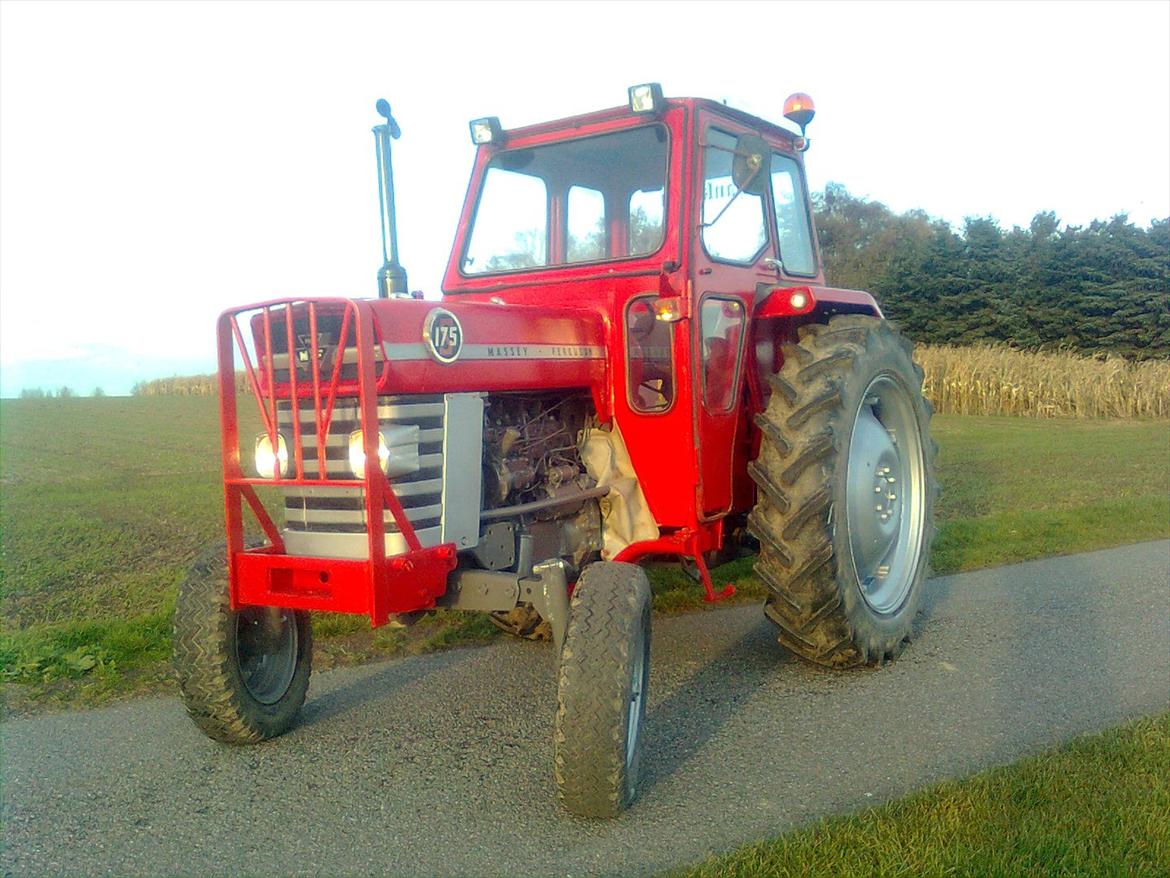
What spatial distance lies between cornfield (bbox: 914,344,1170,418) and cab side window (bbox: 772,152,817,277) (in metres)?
17.3

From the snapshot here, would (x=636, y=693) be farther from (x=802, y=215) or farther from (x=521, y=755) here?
(x=802, y=215)

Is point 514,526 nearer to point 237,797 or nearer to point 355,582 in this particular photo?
point 355,582

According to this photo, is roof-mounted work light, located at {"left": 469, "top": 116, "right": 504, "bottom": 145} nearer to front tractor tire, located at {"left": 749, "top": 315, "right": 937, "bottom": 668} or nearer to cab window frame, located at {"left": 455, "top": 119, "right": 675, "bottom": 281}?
Answer: cab window frame, located at {"left": 455, "top": 119, "right": 675, "bottom": 281}

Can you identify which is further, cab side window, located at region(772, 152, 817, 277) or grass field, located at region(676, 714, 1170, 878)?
cab side window, located at region(772, 152, 817, 277)

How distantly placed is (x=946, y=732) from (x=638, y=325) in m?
2.15

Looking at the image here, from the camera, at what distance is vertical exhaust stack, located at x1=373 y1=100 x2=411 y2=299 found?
13.2 feet

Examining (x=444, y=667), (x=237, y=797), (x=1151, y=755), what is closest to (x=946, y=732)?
(x=1151, y=755)

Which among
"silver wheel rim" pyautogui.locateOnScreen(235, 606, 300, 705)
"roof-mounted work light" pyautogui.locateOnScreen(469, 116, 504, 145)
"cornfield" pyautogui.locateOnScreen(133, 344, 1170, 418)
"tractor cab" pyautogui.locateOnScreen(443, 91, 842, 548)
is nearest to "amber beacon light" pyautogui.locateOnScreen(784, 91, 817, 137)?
"tractor cab" pyautogui.locateOnScreen(443, 91, 842, 548)

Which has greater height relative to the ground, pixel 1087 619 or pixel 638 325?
pixel 638 325

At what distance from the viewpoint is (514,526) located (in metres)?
4.27

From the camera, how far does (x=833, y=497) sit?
14.9 ft

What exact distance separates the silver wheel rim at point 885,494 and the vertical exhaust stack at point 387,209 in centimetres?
227

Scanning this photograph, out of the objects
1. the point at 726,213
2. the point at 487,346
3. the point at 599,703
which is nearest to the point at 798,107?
the point at 726,213

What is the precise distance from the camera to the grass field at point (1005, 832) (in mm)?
2934
